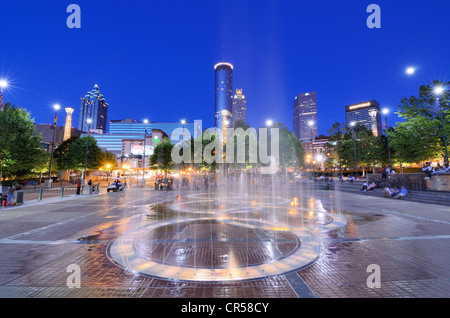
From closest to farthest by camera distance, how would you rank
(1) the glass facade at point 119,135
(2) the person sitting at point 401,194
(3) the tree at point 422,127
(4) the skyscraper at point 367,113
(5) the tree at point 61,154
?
1. (2) the person sitting at point 401,194
2. (3) the tree at point 422,127
3. (5) the tree at point 61,154
4. (4) the skyscraper at point 367,113
5. (1) the glass facade at point 119,135

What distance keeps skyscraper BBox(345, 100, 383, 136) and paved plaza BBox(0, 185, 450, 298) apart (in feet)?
479

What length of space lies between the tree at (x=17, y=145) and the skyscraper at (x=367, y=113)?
148457mm

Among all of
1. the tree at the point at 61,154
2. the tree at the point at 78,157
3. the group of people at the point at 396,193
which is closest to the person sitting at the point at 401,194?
the group of people at the point at 396,193

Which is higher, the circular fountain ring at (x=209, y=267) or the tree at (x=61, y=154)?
the tree at (x=61, y=154)

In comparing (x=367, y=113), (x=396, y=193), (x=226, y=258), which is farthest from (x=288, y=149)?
(x=367, y=113)

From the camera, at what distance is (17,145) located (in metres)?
28.5

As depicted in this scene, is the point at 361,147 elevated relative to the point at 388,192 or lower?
elevated

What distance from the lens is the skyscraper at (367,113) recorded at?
132 m

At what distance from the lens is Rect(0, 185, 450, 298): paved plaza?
12.0 ft

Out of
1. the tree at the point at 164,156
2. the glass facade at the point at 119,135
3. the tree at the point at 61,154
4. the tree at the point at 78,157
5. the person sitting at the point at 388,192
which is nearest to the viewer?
the person sitting at the point at 388,192

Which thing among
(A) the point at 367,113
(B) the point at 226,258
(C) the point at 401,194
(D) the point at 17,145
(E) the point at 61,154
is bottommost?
(B) the point at 226,258

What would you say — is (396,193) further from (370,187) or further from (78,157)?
(78,157)

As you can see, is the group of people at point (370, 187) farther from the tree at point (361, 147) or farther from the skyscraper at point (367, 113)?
the skyscraper at point (367, 113)

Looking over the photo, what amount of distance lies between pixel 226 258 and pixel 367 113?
16686 centimetres
